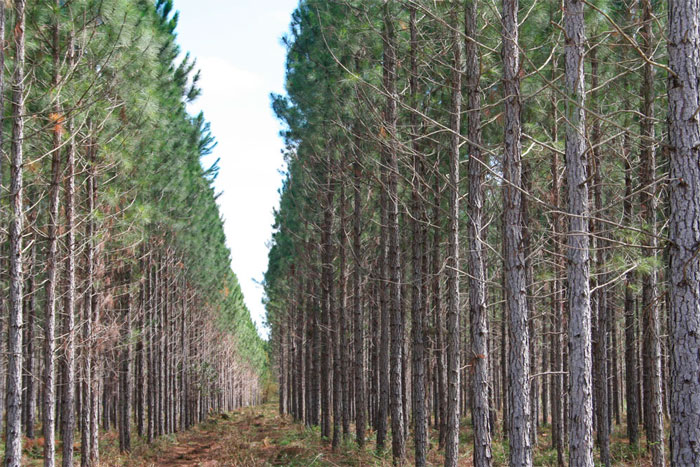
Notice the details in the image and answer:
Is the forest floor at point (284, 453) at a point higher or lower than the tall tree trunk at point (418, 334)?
lower

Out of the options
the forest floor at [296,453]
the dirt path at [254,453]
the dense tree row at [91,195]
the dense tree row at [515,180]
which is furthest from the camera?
the dirt path at [254,453]

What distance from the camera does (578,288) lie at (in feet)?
17.6

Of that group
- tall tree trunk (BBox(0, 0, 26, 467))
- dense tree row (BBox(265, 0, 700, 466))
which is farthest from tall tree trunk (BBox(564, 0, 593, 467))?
tall tree trunk (BBox(0, 0, 26, 467))

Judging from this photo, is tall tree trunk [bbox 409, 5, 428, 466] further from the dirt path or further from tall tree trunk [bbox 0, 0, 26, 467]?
tall tree trunk [bbox 0, 0, 26, 467]

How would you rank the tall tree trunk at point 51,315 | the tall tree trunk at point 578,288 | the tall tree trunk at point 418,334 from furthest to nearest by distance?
the tall tree trunk at point 418,334 → the tall tree trunk at point 51,315 → the tall tree trunk at point 578,288

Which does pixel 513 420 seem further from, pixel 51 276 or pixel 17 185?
pixel 51 276

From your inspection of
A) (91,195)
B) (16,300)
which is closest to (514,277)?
(16,300)

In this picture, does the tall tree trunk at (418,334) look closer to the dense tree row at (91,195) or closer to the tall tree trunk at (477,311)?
the tall tree trunk at (477,311)

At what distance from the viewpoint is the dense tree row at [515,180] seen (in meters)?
3.97

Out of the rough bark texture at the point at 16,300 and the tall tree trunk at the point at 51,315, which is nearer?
the rough bark texture at the point at 16,300

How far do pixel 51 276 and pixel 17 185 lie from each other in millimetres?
2187

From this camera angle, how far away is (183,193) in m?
20.8

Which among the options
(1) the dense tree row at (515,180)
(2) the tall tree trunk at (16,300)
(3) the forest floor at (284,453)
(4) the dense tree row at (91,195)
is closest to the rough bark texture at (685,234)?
(1) the dense tree row at (515,180)

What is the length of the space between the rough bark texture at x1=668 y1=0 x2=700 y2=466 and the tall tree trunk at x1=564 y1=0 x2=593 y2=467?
1407mm
